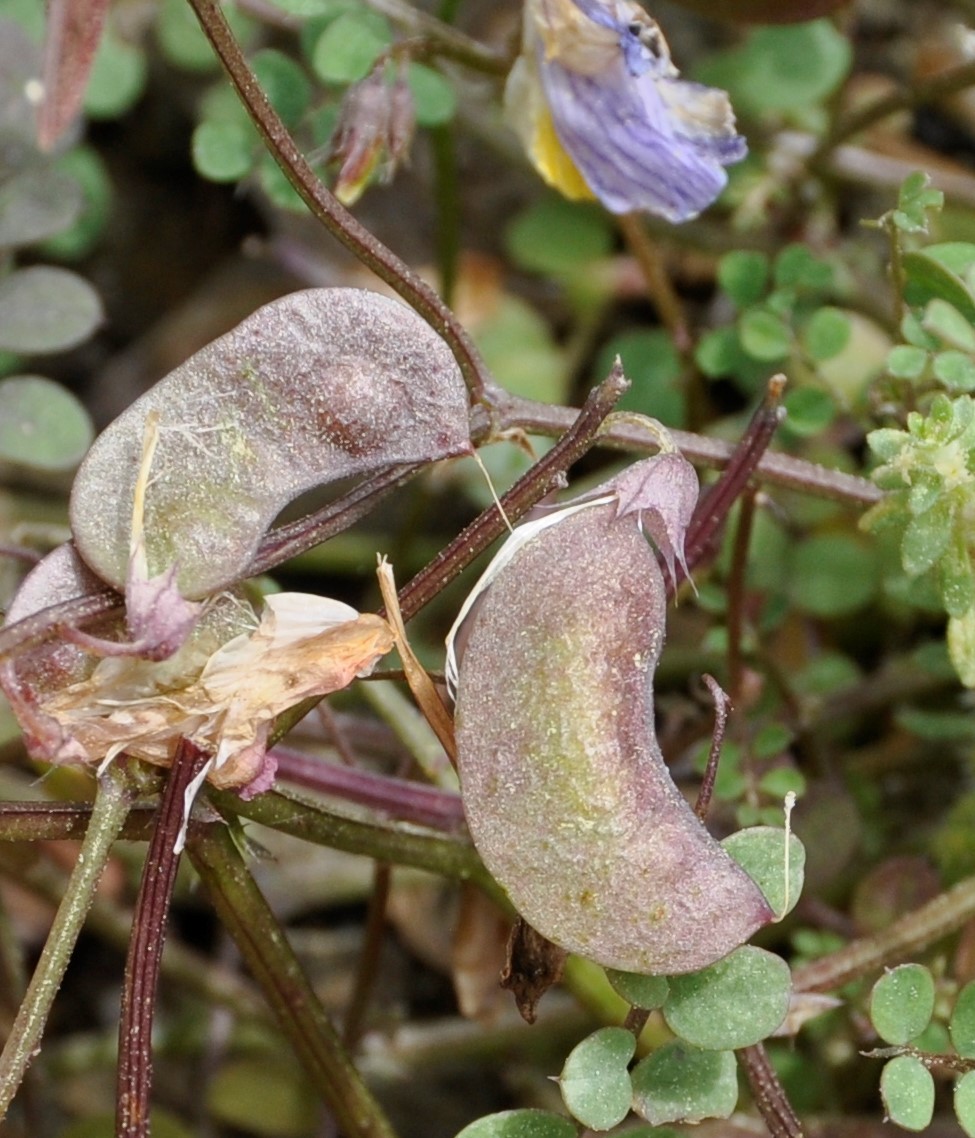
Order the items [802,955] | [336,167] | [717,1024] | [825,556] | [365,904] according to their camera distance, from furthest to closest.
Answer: [365,904] → [825,556] → [802,955] → [336,167] → [717,1024]

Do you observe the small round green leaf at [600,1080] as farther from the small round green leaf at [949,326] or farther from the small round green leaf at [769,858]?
the small round green leaf at [949,326]

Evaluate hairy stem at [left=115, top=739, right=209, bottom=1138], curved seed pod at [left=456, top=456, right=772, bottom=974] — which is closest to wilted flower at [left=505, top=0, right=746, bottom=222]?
curved seed pod at [left=456, top=456, right=772, bottom=974]

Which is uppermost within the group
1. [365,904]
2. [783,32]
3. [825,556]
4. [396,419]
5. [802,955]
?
[396,419]

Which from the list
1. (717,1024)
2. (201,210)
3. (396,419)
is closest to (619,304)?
(201,210)

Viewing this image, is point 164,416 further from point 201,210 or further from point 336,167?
point 201,210

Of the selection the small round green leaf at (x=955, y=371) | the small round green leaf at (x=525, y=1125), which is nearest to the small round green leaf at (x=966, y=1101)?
the small round green leaf at (x=525, y=1125)

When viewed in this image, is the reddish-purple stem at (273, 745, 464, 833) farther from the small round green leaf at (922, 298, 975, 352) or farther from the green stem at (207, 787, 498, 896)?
the small round green leaf at (922, 298, 975, 352)

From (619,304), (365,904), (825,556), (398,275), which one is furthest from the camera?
(619,304)
